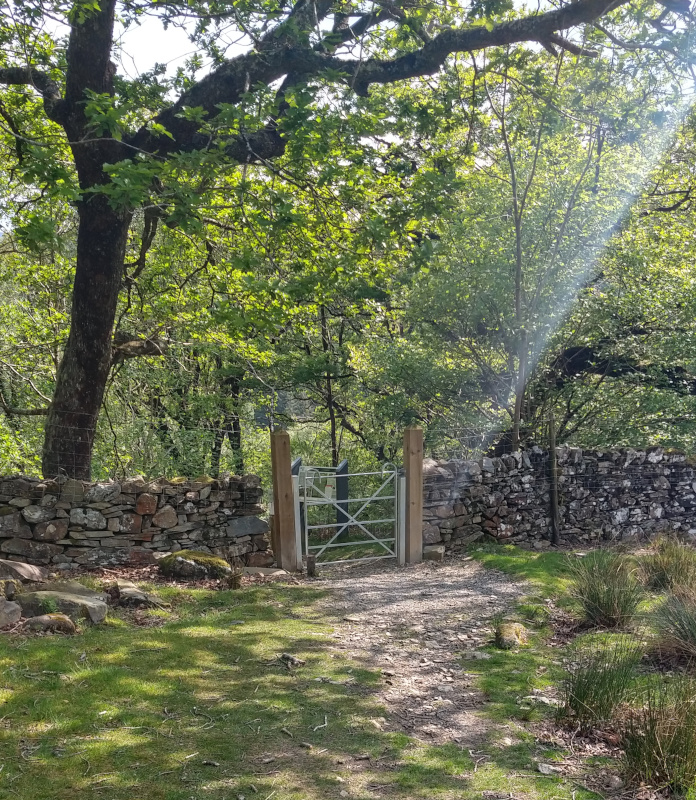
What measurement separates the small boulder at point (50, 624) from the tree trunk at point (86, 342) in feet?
12.1

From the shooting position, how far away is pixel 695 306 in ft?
39.7

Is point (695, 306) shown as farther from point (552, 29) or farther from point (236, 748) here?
point (236, 748)

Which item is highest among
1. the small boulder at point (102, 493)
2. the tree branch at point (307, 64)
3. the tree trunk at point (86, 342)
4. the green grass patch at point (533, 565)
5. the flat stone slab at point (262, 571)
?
the tree branch at point (307, 64)

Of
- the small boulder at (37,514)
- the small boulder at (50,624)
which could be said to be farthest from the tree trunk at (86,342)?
the small boulder at (50,624)

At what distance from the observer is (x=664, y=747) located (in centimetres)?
337

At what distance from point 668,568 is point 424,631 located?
310 cm

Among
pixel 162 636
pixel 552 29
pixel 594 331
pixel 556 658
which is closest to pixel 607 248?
pixel 594 331

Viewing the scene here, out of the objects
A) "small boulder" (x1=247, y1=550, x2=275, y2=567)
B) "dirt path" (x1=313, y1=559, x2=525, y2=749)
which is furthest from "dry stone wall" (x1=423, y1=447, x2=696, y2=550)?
"small boulder" (x1=247, y1=550, x2=275, y2=567)

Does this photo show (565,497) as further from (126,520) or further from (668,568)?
→ (126,520)

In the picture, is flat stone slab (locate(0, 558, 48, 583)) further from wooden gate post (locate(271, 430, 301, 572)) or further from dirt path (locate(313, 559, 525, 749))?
wooden gate post (locate(271, 430, 301, 572))

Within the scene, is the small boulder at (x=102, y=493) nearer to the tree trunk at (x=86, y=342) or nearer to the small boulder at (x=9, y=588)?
the tree trunk at (x=86, y=342)

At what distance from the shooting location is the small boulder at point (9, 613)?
5.03m

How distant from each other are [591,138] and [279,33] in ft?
21.4

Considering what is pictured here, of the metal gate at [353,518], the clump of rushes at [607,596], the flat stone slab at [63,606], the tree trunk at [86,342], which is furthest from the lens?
the metal gate at [353,518]
